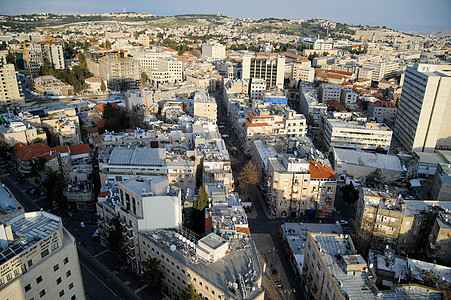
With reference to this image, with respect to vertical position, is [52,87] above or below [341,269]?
above

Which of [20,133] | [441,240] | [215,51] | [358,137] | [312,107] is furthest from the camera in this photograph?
[215,51]

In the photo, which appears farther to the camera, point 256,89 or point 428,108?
point 256,89

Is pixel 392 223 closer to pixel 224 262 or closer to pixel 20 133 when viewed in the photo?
pixel 224 262

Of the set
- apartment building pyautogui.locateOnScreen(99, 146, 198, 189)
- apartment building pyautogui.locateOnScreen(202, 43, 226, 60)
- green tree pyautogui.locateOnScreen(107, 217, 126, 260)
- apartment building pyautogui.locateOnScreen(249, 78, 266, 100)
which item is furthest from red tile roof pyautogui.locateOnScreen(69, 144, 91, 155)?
apartment building pyautogui.locateOnScreen(202, 43, 226, 60)

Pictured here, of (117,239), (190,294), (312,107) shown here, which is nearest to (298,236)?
(190,294)

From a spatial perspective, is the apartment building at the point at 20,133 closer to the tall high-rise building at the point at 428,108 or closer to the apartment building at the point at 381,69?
the tall high-rise building at the point at 428,108

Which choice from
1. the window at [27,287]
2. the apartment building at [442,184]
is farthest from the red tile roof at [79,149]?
the apartment building at [442,184]
